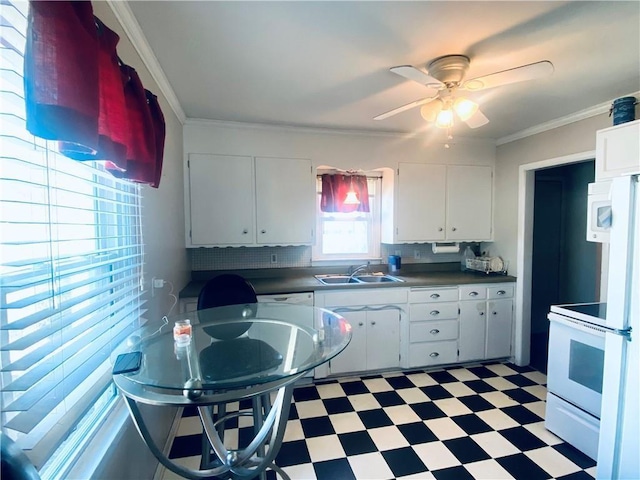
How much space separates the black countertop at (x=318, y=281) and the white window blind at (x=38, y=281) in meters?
1.49

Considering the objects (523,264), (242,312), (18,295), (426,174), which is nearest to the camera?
(18,295)

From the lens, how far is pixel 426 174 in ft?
10.9

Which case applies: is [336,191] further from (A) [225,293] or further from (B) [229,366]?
(B) [229,366]

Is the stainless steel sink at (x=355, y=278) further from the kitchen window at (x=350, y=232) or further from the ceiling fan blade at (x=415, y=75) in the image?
the ceiling fan blade at (x=415, y=75)

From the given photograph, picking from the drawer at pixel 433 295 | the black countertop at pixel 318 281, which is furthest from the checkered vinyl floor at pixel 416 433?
the black countertop at pixel 318 281

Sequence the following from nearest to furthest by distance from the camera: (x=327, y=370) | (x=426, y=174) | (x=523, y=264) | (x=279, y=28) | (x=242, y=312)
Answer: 1. (x=279, y=28)
2. (x=242, y=312)
3. (x=327, y=370)
4. (x=523, y=264)
5. (x=426, y=174)

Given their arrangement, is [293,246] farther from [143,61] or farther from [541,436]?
[541,436]

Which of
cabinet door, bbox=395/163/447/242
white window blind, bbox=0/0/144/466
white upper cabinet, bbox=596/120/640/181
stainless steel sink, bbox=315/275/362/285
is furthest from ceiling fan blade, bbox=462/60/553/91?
stainless steel sink, bbox=315/275/362/285

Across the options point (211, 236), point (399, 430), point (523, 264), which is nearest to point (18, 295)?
Result: point (211, 236)

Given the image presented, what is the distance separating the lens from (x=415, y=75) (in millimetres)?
1587

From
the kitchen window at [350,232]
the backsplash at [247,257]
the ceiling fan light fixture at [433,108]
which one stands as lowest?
the backsplash at [247,257]

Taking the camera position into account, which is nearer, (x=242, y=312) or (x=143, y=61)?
(x=143, y=61)

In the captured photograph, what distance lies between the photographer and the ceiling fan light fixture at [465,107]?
177 cm

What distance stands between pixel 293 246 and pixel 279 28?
6.86ft
